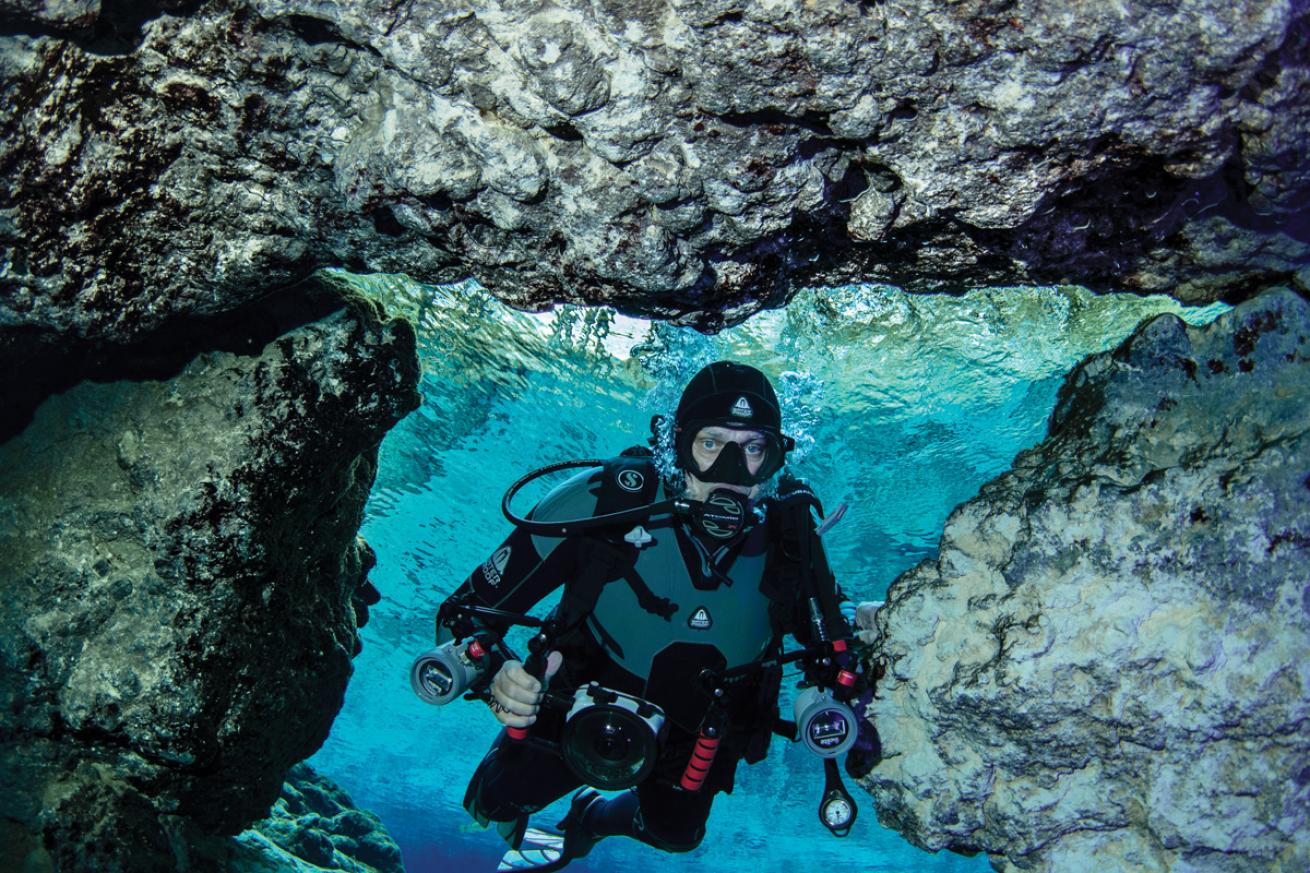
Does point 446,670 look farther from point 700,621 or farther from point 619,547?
point 700,621

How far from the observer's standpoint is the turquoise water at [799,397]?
7.62m

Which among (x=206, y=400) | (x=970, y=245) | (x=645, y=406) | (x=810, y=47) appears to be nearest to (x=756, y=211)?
(x=810, y=47)

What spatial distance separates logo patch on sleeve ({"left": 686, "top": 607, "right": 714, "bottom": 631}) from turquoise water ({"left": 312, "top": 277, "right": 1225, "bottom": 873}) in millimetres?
1472

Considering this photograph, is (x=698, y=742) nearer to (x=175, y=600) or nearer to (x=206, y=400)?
(x=175, y=600)

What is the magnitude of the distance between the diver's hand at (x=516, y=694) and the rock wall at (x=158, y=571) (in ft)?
5.48

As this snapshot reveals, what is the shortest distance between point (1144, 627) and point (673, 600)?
2.63 meters

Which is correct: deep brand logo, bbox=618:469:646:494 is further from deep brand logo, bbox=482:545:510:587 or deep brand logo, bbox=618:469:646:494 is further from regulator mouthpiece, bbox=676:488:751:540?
deep brand logo, bbox=482:545:510:587

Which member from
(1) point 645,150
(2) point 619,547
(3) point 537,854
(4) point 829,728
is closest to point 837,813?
(4) point 829,728

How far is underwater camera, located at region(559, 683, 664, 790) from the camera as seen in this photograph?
3.67 metres

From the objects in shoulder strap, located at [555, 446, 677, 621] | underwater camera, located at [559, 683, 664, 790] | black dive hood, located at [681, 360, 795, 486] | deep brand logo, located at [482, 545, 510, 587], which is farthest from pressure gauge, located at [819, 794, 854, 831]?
deep brand logo, located at [482, 545, 510, 587]

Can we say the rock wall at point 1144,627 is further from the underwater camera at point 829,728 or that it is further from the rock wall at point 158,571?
the rock wall at point 158,571

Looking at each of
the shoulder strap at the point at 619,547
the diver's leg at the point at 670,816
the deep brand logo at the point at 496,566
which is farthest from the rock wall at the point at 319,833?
the shoulder strap at the point at 619,547

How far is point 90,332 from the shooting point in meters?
3.15

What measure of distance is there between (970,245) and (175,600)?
14.8 feet
